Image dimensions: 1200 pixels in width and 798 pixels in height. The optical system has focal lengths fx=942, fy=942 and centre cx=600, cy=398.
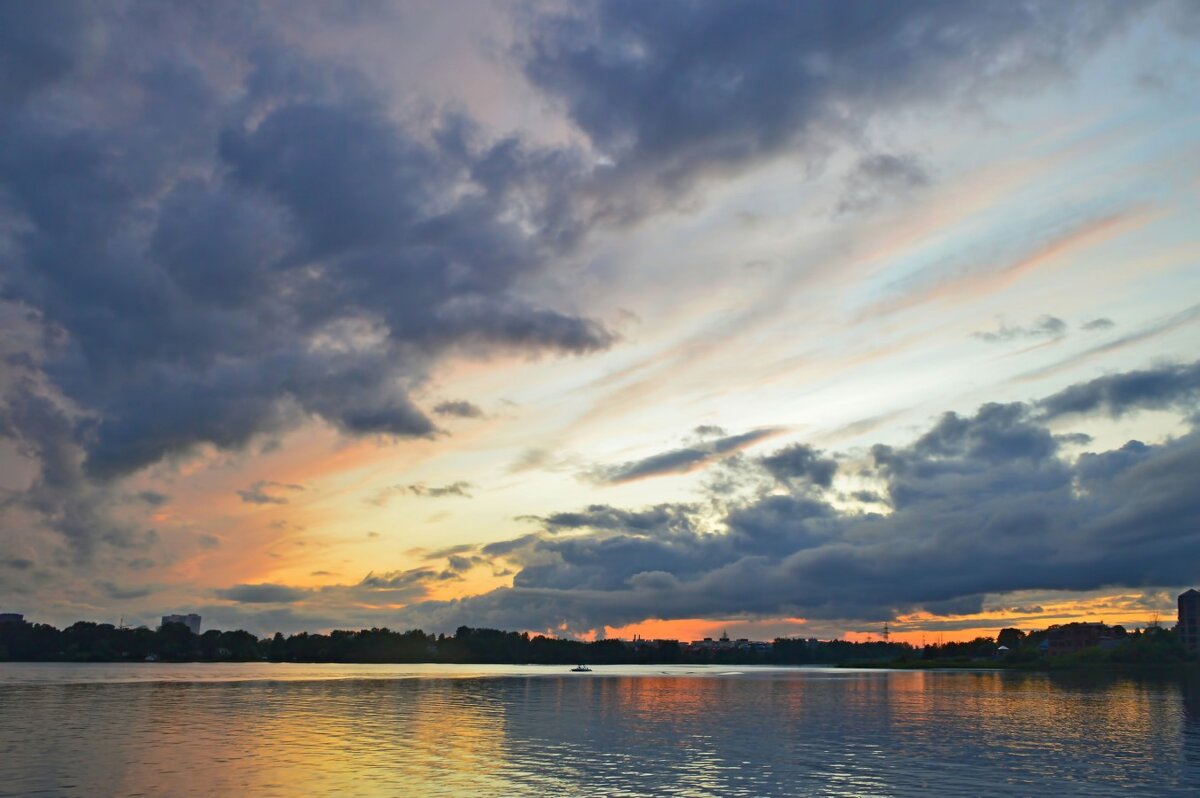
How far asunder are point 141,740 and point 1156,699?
14369 centimetres

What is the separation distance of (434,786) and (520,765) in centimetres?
1115

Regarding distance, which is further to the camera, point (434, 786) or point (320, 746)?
point (320, 746)

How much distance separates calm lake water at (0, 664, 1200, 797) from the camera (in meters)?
59.4

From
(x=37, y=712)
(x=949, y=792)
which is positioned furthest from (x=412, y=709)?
(x=949, y=792)

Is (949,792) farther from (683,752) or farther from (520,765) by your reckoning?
(520,765)

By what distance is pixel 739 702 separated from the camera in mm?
143625

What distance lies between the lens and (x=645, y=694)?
171625 millimetres

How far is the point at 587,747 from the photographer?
80.4 m

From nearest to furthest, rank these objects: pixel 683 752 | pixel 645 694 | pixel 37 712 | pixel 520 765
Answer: pixel 520 765 < pixel 683 752 < pixel 37 712 < pixel 645 694

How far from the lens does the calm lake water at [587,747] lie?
59375 mm

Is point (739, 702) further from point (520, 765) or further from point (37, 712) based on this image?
point (37, 712)

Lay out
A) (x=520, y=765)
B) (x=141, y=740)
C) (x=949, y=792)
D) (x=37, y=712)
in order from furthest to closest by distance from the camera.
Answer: (x=37, y=712) → (x=141, y=740) → (x=520, y=765) → (x=949, y=792)

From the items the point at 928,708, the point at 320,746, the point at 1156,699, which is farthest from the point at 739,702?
the point at 320,746

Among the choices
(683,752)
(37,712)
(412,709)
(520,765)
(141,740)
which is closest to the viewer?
(520,765)
